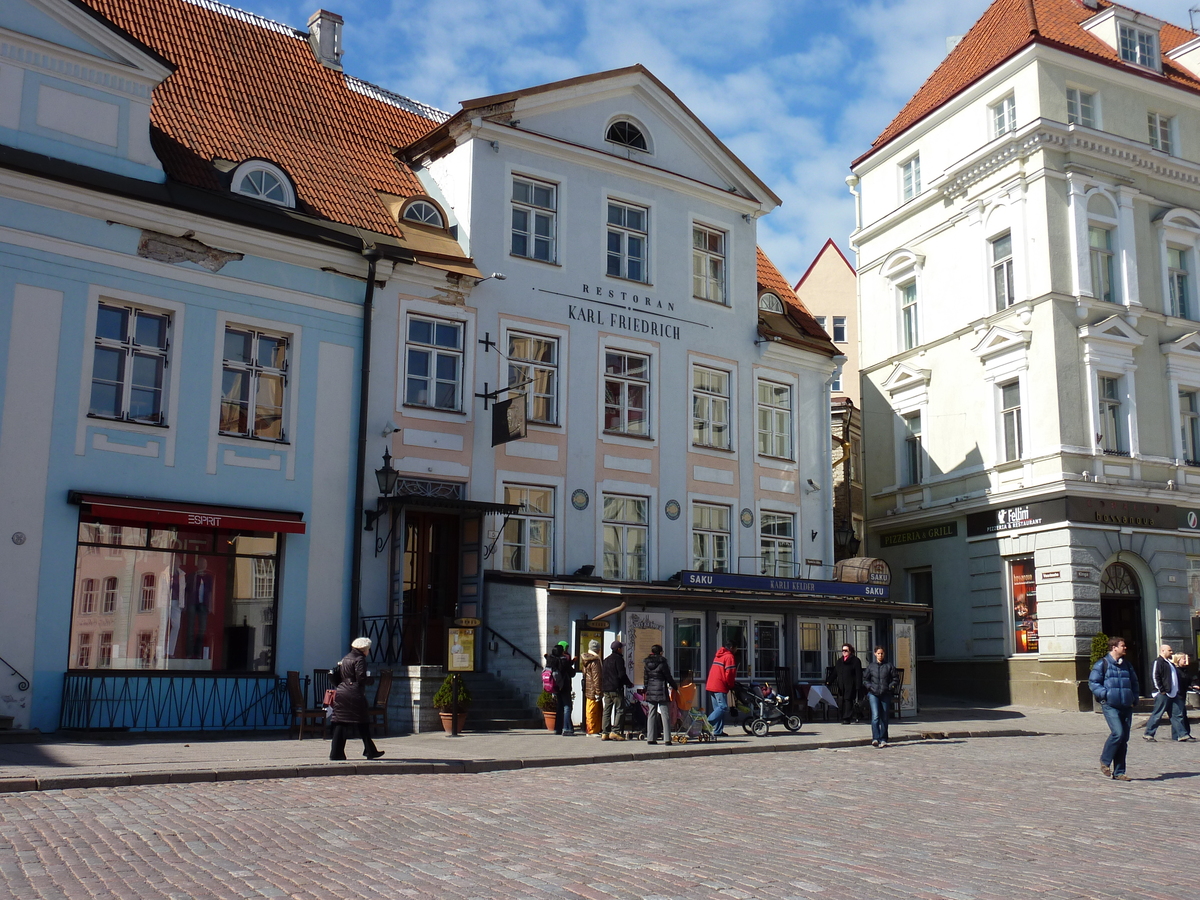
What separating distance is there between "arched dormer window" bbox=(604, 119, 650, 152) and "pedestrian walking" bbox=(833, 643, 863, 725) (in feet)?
38.6

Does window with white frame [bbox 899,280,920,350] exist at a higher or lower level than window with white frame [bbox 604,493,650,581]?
higher

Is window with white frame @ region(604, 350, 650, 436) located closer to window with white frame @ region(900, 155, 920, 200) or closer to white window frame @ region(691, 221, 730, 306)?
white window frame @ region(691, 221, 730, 306)

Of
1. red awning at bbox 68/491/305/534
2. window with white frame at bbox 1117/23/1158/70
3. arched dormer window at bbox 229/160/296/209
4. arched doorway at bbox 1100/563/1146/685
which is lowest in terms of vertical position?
arched doorway at bbox 1100/563/1146/685

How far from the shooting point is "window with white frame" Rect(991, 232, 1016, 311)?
30.8 m

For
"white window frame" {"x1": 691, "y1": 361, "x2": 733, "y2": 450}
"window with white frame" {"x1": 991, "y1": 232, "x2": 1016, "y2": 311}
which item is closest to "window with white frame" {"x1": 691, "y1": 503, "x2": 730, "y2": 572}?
"white window frame" {"x1": 691, "y1": 361, "x2": 733, "y2": 450}

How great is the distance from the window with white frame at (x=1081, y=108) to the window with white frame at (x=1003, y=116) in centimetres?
134

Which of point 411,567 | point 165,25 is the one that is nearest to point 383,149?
point 165,25

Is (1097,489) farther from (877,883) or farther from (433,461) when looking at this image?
(877,883)

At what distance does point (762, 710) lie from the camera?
2055 cm

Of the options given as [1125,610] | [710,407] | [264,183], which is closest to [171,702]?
[264,183]

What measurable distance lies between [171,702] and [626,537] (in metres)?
9.80

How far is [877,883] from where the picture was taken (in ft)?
26.0

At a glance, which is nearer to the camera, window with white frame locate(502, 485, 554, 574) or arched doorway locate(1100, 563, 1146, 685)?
window with white frame locate(502, 485, 554, 574)

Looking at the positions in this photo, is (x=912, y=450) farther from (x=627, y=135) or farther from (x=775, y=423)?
(x=627, y=135)
